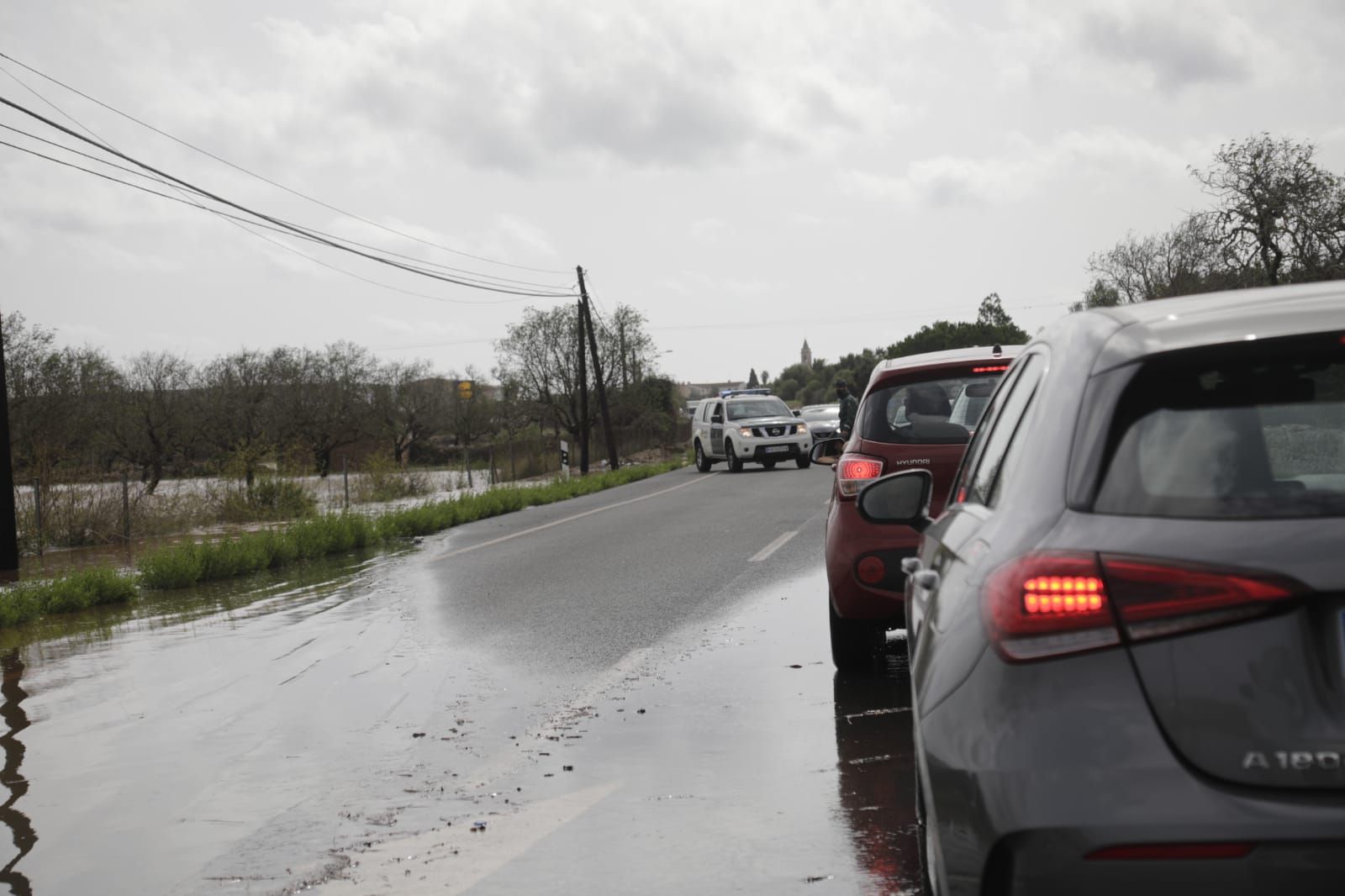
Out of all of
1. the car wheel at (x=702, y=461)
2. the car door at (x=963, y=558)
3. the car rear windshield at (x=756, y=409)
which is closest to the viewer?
the car door at (x=963, y=558)

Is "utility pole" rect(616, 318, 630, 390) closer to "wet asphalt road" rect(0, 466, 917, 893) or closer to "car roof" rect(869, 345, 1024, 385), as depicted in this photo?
"wet asphalt road" rect(0, 466, 917, 893)

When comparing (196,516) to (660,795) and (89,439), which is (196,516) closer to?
(89,439)

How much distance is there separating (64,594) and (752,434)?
892 inches

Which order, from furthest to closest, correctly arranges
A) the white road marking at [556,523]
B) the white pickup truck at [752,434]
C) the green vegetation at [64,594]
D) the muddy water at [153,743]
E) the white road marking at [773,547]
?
the white pickup truck at [752,434] → the white road marking at [556,523] → the white road marking at [773,547] → the green vegetation at [64,594] → the muddy water at [153,743]

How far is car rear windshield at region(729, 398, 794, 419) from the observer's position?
36.0 meters

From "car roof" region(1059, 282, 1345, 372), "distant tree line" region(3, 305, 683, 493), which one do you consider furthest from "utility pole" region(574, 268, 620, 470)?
"car roof" region(1059, 282, 1345, 372)

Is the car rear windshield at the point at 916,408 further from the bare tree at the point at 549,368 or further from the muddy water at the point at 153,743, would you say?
the bare tree at the point at 549,368

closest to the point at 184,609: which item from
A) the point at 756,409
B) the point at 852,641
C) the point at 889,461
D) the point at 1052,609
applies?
the point at 852,641

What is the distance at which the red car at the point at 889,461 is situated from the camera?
740 cm

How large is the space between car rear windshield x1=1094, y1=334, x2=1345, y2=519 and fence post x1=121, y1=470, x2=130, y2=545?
2111 cm

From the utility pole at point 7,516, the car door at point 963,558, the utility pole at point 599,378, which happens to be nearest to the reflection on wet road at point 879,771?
the car door at point 963,558

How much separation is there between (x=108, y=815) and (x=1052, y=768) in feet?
14.5

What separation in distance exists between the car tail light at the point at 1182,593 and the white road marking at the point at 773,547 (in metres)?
11.3

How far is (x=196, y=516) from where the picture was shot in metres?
26.1
